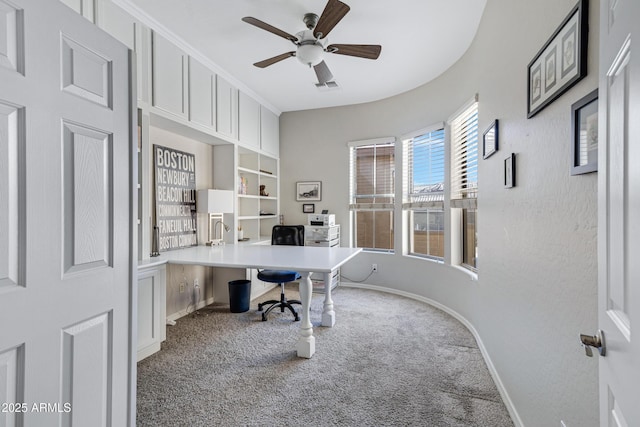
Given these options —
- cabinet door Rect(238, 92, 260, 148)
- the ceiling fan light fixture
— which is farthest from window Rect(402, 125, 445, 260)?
cabinet door Rect(238, 92, 260, 148)

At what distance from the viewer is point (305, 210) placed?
207 inches

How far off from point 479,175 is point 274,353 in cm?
227

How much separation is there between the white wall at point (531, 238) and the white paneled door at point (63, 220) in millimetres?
1704

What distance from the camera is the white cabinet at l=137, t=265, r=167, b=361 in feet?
8.25

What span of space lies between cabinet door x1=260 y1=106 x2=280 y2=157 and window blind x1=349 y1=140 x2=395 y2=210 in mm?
1284

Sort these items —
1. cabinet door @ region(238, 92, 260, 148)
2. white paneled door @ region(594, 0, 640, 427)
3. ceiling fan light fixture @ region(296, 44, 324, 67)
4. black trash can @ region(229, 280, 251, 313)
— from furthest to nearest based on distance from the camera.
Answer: cabinet door @ region(238, 92, 260, 148)
black trash can @ region(229, 280, 251, 313)
ceiling fan light fixture @ region(296, 44, 324, 67)
white paneled door @ region(594, 0, 640, 427)

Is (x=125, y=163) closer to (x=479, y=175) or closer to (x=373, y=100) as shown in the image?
(x=479, y=175)

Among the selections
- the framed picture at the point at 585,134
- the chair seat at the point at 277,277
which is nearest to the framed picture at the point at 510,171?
the framed picture at the point at 585,134

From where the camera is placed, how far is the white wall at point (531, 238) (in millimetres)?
1085

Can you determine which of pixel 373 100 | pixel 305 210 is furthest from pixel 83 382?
pixel 373 100

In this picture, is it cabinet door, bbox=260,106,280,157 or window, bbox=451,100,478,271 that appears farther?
cabinet door, bbox=260,106,280,157

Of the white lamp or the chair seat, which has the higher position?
the white lamp

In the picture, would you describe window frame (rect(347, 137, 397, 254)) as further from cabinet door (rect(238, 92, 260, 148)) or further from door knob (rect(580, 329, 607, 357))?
door knob (rect(580, 329, 607, 357))

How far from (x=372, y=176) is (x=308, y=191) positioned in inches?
→ 42.7
